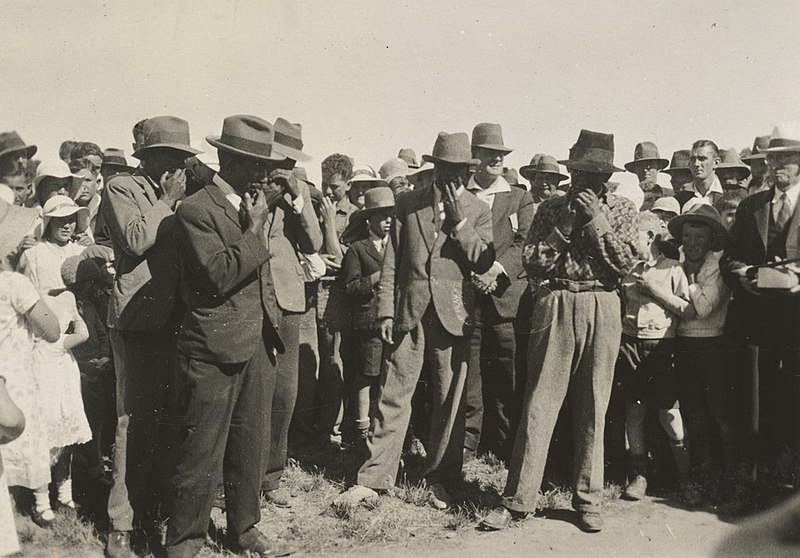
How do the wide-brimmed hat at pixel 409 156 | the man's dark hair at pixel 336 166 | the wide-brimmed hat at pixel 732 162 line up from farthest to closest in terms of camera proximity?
the wide-brimmed hat at pixel 409 156 < the man's dark hair at pixel 336 166 < the wide-brimmed hat at pixel 732 162

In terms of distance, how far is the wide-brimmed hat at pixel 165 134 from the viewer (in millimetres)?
4664

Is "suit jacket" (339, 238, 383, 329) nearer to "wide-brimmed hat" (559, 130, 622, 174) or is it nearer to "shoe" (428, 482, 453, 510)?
"shoe" (428, 482, 453, 510)

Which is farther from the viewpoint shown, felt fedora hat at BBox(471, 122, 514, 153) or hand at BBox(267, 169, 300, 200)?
felt fedora hat at BBox(471, 122, 514, 153)

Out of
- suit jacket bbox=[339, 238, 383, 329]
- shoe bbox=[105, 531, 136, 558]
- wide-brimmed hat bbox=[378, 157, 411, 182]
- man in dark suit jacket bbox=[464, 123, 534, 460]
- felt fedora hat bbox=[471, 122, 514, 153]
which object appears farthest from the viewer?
wide-brimmed hat bbox=[378, 157, 411, 182]

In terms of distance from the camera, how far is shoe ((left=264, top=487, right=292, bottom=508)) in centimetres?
529

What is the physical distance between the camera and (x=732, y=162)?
7.83 meters

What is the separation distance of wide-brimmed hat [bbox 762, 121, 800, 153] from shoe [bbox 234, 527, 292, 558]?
4.12 metres

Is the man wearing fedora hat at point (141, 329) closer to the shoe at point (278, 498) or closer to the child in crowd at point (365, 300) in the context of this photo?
the shoe at point (278, 498)

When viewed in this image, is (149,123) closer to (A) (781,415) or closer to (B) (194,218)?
(B) (194,218)

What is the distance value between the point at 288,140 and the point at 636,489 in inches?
136

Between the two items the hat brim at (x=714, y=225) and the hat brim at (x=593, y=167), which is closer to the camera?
the hat brim at (x=593, y=167)

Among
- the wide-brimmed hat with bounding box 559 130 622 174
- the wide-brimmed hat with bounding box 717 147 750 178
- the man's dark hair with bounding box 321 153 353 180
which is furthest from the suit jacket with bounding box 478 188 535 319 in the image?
the wide-brimmed hat with bounding box 717 147 750 178

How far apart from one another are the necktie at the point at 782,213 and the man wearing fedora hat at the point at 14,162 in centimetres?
512

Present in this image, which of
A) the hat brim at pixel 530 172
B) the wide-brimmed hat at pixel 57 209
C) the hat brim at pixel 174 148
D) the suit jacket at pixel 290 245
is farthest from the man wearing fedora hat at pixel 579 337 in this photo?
the hat brim at pixel 530 172
